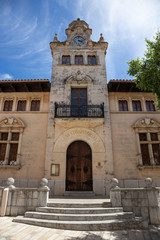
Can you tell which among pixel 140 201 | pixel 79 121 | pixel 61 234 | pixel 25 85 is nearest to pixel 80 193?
pixel 140 201

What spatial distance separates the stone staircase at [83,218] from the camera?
17.4ft

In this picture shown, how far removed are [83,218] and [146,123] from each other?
353 inches

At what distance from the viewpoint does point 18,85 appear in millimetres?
12867

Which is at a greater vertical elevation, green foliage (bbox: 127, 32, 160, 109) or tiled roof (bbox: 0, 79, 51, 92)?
tiled roof (bbox: 0, 79, 51, 92)

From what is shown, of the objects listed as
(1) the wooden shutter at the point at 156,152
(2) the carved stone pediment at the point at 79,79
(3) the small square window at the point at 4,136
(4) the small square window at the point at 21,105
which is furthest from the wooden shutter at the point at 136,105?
(3) the small square window at the point at 4,136

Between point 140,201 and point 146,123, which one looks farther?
point 146,123

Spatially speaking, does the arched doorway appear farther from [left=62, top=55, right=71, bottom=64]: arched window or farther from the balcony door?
[left=62, top=55, right=71, bottom=64]: arched window

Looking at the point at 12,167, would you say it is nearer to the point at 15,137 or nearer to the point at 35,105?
the point at 15,137

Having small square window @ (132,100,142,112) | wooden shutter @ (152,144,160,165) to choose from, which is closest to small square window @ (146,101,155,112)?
small square window @ (132,100,142,112)

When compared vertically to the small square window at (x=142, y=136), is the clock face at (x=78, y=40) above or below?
above

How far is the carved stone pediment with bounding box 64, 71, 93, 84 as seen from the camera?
1274 centimetres

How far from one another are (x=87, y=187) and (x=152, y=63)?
9098 mm

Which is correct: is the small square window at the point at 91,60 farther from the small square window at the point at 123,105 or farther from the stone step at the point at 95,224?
the stone step at the point at 95,224

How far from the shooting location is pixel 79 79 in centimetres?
1288
